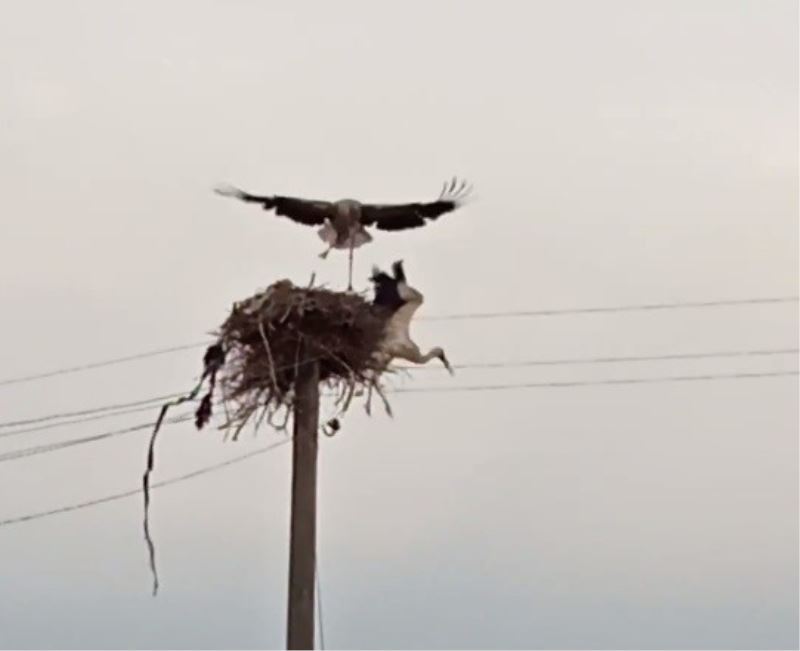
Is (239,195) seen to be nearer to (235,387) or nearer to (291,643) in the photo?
(235,387)

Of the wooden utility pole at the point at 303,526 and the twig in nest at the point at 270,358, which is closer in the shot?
the wooden utility pole at the point at 303,526

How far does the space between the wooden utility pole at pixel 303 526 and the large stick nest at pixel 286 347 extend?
0.59 feet

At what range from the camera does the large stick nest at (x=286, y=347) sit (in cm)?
938

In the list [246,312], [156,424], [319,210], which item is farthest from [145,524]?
[319,210]

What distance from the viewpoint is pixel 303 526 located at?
29.5 feet

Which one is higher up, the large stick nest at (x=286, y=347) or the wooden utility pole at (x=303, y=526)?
the large stick nest at (x=286, y=347)

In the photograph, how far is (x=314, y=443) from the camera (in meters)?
9.10

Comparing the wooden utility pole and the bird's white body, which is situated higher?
the bird's white body

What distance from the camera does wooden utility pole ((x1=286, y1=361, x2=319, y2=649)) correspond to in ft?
29.0

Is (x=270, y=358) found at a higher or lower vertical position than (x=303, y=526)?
higher

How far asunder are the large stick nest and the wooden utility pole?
0.18 meters

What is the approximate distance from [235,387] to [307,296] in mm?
530

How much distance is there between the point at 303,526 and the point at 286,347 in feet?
2.88

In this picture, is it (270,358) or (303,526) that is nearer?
(303,526)
